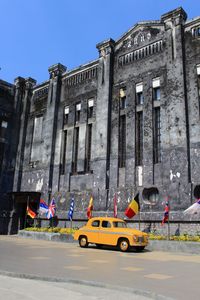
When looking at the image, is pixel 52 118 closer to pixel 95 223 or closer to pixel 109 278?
pixel 95 223

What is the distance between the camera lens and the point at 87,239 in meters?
17.0

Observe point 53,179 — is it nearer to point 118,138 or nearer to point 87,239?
point 118,138

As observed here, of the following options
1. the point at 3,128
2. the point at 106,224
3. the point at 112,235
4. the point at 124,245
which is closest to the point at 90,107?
the point at 3,128

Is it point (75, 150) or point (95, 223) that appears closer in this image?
point (95, 223)

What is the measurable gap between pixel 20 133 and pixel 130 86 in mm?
14901

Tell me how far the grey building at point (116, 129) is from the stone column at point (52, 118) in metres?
0.11

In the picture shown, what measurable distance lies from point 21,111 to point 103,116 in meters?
13.0

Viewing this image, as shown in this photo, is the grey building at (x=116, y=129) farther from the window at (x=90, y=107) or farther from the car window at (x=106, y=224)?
the car window at (x=106, y=224)

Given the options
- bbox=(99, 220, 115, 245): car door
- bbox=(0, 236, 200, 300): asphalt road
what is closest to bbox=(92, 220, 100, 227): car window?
bbox=(99, 220, 115, 245): car door

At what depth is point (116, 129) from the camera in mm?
26500

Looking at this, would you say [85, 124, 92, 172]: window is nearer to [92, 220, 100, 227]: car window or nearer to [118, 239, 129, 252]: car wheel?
[92, 220, 100, 227]: car window

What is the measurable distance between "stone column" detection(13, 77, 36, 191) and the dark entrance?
7.24 feet

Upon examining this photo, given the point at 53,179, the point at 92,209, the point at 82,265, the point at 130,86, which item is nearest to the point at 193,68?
the point at 130,86

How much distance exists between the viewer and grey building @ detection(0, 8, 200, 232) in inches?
876
